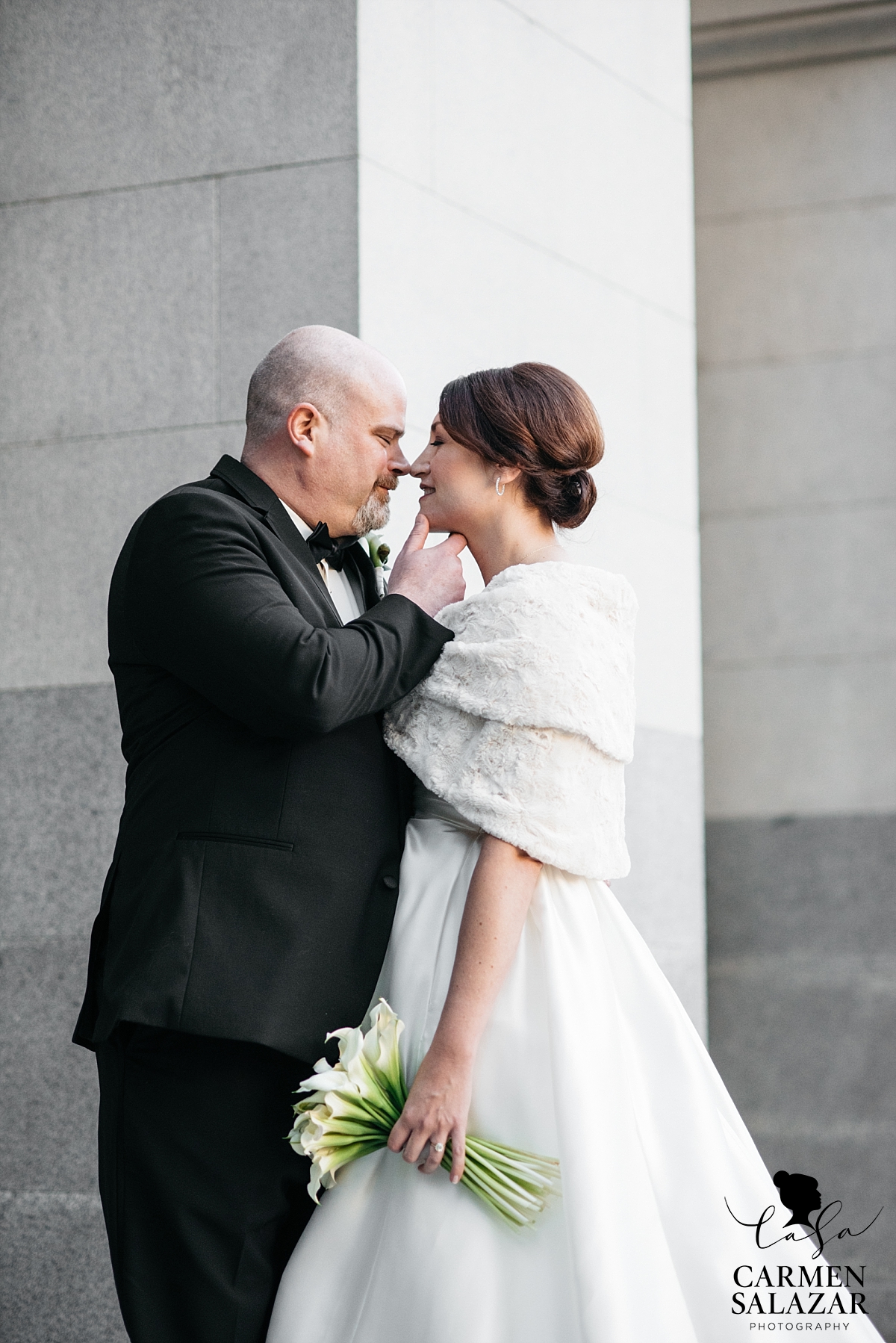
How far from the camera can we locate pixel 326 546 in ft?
10.1

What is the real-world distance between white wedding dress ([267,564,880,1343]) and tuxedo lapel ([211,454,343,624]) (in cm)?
28

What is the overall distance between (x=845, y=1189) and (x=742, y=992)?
843 mm

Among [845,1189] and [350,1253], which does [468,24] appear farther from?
[845,1189]

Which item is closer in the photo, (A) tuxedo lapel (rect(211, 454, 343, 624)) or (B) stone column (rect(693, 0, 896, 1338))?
(A) tuxedo lapel (rect(211, 454, 343, 624))

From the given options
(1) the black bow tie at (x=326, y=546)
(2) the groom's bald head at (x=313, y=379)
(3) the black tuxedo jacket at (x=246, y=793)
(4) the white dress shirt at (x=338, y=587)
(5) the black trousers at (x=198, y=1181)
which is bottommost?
(5) the black trousers at (x=198, y=1181)

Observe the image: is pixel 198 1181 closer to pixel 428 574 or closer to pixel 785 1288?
pixel 785 1288

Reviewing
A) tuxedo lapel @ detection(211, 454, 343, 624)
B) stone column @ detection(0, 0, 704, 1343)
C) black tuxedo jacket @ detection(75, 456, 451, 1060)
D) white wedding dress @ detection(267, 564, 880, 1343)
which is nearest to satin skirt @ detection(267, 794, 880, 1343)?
white wedding dress @ detection(267, 564, 880, 1343)

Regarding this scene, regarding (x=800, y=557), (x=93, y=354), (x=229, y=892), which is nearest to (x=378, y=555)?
(x=229, y=892)

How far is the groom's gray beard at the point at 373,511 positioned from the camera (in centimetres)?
316

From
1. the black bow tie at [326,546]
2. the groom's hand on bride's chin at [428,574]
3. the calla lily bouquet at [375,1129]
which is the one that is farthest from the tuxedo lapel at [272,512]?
the calla lily bouquet at [375,1129]

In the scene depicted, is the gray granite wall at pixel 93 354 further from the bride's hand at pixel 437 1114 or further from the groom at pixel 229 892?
the bride's hand at pixel 437 1114

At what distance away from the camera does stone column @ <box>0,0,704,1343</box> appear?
13.8 feet

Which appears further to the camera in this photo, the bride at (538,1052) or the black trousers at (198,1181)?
the black trousers at (198,1181)

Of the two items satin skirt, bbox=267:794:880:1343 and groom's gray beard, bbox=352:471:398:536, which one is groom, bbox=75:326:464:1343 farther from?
groom's gray beard, bbox=352:471:398:536
